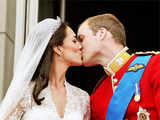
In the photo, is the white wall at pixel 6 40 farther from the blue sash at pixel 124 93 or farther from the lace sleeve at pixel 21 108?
the blue sash at pixel 124 93

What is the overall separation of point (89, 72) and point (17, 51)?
2427 mm

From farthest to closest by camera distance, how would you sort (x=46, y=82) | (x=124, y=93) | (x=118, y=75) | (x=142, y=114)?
(x=46, y=82) → (x=118, y=75) → (x=124, y=93) → (x=142, y=114)

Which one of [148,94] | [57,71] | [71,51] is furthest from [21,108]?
[148,94]

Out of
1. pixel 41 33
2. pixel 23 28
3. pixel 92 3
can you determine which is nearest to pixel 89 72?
pixel 92 3

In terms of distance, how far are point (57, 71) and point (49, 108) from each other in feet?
0.97

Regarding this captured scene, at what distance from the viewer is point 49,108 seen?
228cm

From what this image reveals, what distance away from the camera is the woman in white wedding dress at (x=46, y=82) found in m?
2.21

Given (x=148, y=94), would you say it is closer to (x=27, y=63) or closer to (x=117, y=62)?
(x=117, y=62)

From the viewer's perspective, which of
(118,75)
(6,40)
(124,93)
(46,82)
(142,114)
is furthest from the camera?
(6,40)

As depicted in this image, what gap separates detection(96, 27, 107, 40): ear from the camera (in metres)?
2.42

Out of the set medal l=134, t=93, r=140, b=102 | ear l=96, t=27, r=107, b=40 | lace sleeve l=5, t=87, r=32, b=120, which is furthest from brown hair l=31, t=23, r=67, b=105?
medal l=134, t=93, r=140, b=102

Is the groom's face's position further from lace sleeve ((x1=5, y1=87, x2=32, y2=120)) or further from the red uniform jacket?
lace sleeve ((x1=5, y1=87, x2=32, y2=120))

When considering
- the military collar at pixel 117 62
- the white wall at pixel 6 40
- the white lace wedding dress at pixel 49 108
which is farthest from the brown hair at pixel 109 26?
the white wall at pixel 6 40

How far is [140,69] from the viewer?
218 cm
